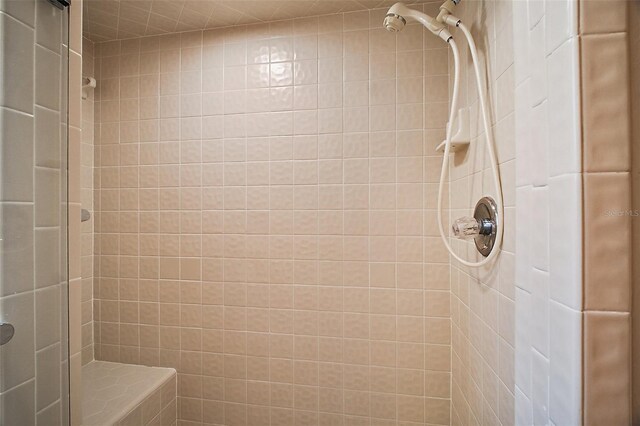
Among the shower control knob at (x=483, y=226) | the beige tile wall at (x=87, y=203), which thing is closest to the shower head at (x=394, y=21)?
the shower control knob at (x=483, y=226)

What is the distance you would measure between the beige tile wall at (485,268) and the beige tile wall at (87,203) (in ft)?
5.82

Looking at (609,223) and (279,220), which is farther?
(279,220)

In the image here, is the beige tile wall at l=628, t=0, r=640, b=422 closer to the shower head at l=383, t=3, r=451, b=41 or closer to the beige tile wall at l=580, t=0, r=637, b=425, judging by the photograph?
the beige tile wall at l=580, t=0, r=637, b=425

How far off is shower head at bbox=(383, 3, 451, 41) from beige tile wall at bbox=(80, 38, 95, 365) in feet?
5.01

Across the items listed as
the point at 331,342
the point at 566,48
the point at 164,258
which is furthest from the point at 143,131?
the point at 566,48

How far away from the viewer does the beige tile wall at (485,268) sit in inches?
28.0

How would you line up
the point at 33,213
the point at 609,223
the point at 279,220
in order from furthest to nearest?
1. the point at 279,220
2. the point at 33,213
3. the point at 609,223

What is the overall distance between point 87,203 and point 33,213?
43.0 inches

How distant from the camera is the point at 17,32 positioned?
1.86 ft

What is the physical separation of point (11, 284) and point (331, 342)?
109cm

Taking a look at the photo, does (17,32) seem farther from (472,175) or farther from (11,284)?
(472,175)

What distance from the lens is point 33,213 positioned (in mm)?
589

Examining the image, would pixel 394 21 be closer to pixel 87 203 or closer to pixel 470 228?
pixel 470 228

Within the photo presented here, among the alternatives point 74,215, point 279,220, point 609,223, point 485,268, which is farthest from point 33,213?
point 485,268
